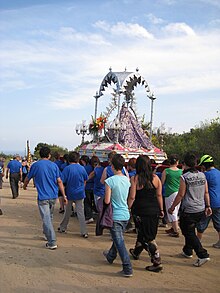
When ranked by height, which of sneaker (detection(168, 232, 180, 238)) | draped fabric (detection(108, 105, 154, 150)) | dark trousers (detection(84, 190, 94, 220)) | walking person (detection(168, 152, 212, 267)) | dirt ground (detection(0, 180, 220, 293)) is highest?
draped fabric (detection(108, 105, 154, 150))

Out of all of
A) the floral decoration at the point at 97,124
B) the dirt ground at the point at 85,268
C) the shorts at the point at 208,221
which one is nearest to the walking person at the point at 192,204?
the dirt ground at the point at 85,268

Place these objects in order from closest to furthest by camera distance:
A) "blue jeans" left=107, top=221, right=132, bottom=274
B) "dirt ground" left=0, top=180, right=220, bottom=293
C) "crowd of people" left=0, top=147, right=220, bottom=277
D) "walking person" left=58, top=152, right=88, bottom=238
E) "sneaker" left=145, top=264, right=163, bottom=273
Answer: "dirt ground" left=0, top=180, right=220, bottom=293, "blue jeans" left=107, top=221, right=132, bottom=274, "crowd of people" left=0, top=147, right=220, bottom=277, "sneaker" left=145, top=264, right=163, bottom=273, "walking person" left=58, top=152, right=88, bottom=238

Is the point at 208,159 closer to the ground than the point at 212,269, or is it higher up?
higher up

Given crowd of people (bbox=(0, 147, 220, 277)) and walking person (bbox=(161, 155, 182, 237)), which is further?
walking person (bbox=(161, 155, 182, 237))

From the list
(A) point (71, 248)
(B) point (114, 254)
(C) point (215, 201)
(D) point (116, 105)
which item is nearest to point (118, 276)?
(B) point (114, 254)

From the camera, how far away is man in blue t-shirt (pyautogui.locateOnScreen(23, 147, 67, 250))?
7.18 meters

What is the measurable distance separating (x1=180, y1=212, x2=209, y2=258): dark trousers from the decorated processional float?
7.08 m

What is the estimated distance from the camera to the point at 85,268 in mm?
6105

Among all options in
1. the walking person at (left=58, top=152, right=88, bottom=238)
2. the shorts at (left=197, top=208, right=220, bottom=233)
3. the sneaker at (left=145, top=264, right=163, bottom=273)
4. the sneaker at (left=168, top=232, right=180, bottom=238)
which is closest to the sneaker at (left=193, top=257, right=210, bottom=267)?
the sneaker at (left=145, top=264, right=163, bottom=273)

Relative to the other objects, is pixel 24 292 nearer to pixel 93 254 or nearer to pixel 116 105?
pixel 93 254

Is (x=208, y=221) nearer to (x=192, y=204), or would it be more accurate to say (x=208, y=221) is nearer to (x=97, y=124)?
(x=192, y=204)

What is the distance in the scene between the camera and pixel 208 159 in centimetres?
733

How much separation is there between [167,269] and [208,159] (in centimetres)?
232

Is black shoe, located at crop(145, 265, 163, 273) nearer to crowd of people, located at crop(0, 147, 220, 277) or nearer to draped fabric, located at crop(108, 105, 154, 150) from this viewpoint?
crowd of people, located at crop(0, 147, 220, 277)
